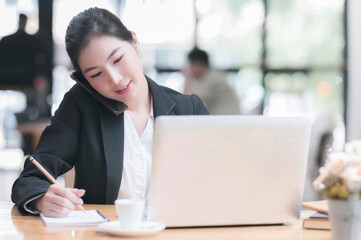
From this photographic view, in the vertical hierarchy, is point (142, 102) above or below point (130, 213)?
above

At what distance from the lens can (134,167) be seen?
185 centimetres

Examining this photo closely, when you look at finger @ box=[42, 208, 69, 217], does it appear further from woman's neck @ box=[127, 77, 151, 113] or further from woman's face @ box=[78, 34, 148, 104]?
woman's neck @ box=[127, 77, 151, 113]

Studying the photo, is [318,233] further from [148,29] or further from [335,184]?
[148,29]

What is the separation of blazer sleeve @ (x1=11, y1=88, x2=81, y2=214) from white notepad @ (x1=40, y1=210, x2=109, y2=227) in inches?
5.7

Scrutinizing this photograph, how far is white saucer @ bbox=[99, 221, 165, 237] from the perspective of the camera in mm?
1274

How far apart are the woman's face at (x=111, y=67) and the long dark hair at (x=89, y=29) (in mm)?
18

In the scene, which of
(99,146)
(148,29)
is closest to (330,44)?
(148,29)

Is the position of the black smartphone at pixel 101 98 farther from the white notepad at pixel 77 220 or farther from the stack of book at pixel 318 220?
the stack of book at pixel 318 220

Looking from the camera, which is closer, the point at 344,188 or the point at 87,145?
the point at 344,188

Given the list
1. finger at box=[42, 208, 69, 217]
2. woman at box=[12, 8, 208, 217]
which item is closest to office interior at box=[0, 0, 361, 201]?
woman at box=[12, 8, 208, 217]

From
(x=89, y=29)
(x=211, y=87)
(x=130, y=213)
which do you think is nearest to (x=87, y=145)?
(x=89, y=29)

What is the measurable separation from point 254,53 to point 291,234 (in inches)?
203

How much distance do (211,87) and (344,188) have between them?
4306mm

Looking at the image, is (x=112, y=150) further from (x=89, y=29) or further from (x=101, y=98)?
(x=89, y=29)
